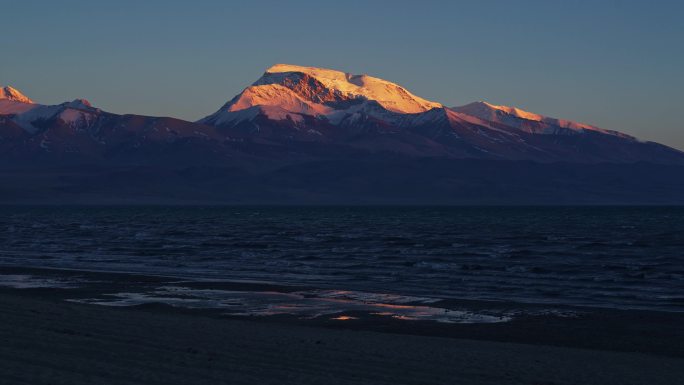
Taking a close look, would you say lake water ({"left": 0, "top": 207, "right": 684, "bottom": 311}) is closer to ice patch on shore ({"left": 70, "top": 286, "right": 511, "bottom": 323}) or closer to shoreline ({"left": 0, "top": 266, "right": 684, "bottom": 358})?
ice patch on shore ({"left": 70, "top": 286, "right": 511, "bottom": 323})

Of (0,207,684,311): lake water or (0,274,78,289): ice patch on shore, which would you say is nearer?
(0,274,78,289): ice patch on shore

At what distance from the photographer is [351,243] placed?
68875mm

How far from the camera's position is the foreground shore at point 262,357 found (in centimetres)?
1565

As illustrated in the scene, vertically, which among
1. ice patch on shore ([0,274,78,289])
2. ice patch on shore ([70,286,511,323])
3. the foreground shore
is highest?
the foreground shore

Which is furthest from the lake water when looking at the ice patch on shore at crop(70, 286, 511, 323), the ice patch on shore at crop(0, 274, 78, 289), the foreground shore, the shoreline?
the foreground shore

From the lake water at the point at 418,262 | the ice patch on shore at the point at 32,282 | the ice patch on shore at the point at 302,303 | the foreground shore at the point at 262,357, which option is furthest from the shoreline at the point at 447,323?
the lake water at the point at 418,262

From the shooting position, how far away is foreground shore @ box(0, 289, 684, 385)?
15648 millimetres

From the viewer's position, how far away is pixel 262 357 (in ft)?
59.5

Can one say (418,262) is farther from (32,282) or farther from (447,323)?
(447,323)

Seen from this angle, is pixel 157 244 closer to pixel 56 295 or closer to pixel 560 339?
pixel 56 295

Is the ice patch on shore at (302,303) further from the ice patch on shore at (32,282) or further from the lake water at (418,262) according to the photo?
the ice patch on shore at (32,282)

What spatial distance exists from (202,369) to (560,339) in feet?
34.5

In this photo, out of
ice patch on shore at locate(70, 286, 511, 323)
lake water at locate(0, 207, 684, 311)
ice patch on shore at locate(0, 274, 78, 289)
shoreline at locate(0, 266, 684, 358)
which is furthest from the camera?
lake water at locate(0, 207, 684, 311)

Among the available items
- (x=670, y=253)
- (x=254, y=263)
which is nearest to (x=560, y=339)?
(x=254, y=263)
